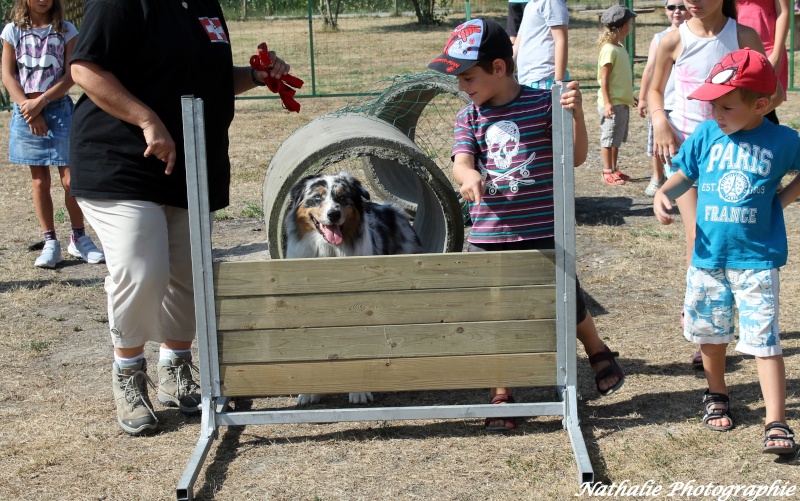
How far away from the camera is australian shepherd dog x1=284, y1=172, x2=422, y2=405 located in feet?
17.0

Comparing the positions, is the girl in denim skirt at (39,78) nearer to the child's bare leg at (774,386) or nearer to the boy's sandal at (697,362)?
the boy's sandal at (697,362)

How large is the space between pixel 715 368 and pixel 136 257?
2.51 meters

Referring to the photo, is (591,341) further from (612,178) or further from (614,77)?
(612,178)

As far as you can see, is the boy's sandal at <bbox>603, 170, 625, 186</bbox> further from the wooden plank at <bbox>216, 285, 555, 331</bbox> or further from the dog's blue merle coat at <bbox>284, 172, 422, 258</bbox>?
the wooden plank at <bbox>216, 285, 555, 331</bbox>

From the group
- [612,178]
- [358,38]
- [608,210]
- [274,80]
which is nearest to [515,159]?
[274,80]

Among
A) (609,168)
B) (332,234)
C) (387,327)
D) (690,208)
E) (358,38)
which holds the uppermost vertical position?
(358,38)

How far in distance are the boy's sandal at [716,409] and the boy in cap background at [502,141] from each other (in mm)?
832

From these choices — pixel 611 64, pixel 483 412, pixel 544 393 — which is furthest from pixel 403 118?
pixel 483 412

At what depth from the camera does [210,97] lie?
4.05 metres

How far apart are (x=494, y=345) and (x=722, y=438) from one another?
1016 mm

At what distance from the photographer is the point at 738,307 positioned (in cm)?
374

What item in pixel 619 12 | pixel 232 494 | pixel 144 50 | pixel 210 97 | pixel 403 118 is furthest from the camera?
Answer: pixel 619 12

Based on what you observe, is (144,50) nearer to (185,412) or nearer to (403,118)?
(185,412)

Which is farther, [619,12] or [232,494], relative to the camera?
[619,12]
